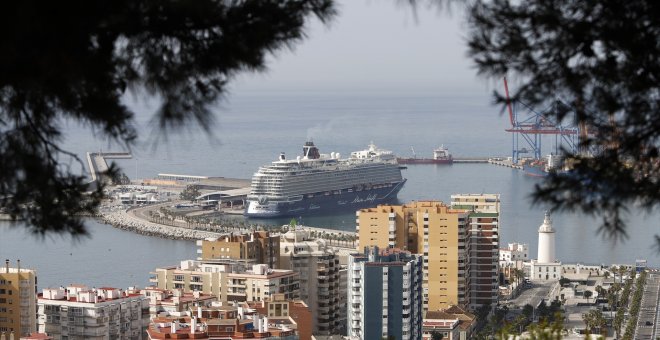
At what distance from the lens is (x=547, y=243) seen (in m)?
19.8

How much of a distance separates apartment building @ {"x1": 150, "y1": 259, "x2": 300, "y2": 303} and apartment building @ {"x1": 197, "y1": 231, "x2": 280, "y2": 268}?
20cm

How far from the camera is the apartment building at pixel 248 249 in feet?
45.4

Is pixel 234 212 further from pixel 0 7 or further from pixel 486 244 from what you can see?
pixel 0 7

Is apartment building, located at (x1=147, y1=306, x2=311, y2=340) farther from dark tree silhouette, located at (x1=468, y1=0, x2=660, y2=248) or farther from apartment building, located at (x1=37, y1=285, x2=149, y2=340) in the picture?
dark tree silhouette, located at (x1=468, y1=0, x2=660, y2=248)

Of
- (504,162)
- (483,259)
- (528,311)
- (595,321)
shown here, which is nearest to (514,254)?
(483,259)

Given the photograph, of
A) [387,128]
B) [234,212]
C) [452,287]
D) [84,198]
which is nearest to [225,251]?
[452,287]

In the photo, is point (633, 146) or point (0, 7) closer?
point (0, 7)

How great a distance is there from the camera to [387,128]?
53531 millimetres

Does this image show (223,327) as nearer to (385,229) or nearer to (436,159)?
(385,229)

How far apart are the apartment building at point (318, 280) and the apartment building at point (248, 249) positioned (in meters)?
0.14

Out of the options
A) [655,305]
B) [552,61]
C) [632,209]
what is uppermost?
[552,61]

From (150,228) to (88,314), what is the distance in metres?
13.9

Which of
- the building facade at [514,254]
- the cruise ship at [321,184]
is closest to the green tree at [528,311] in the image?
the building facade at [514,254]

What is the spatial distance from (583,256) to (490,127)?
35.9 meters
